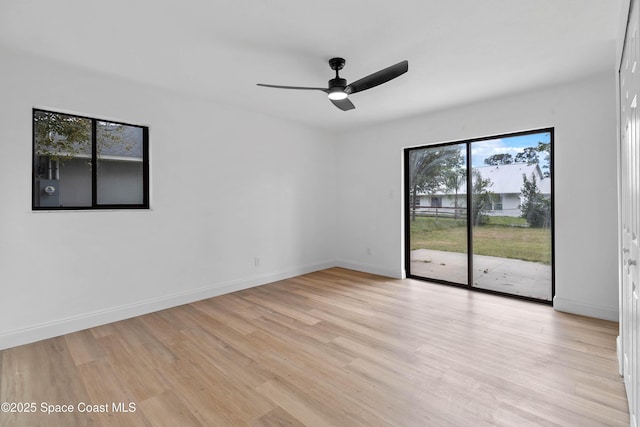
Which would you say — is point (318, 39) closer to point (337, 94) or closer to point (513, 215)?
point (337, 94)

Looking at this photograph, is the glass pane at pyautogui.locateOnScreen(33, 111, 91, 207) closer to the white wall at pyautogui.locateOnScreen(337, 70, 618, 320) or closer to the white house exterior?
the white wall at pyautogui.locateOnScreen(337, 70, 618, 320)

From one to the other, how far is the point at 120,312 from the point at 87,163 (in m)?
1.57

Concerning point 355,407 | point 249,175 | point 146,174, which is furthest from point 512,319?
point 146,174

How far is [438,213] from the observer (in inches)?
180

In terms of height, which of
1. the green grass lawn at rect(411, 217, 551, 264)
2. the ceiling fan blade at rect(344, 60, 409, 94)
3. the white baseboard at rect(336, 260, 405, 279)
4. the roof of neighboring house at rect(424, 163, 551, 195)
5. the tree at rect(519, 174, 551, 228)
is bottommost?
the white baseboard at rect(336, 260, 405, 279)

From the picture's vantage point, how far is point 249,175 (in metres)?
4.36

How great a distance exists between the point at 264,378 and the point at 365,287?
95.8 inches

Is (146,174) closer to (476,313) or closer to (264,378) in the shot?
(264,378)

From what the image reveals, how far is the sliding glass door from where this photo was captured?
12.0 feet

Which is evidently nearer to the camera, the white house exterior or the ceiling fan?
the ceiling fan

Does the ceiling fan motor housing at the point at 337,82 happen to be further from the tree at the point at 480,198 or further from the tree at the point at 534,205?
the tree at the point at 534,205

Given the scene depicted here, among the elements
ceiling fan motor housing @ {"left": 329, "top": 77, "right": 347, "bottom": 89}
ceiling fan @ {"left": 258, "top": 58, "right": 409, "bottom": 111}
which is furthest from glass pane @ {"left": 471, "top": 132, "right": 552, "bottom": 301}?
ceiling fan motor housing @ {"left": 329, "top": 77, "right": 347, "bottom": 89}

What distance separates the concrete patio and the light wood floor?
0.33 m

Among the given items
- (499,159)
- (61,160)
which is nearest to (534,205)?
(499,159)
